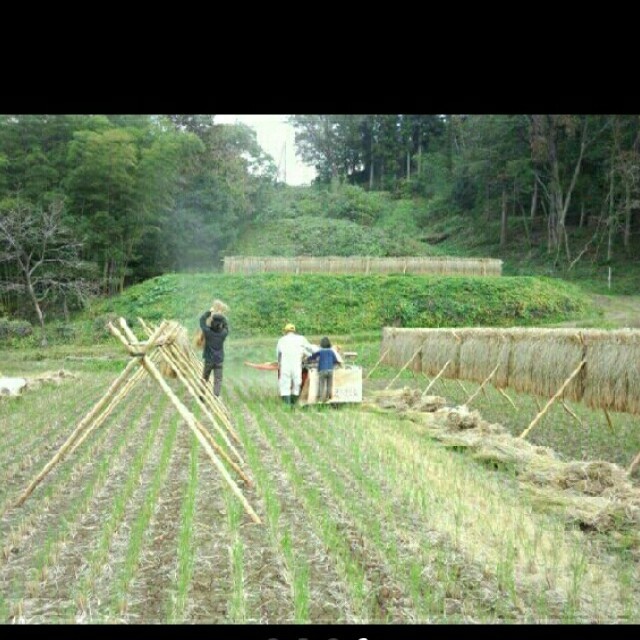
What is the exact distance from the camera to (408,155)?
78.0ft

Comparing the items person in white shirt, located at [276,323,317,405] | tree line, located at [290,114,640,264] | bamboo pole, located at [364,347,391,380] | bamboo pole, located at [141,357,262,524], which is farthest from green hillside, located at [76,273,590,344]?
bamboo pole, located at [141,357,262,524]

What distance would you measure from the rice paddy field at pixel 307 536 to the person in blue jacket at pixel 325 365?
1316mm

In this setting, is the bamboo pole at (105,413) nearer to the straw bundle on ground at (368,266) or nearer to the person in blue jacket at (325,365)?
the person in blue jacket at (325,365)

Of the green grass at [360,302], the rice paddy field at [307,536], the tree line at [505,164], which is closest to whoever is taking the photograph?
the rice paddy field at [307,536]

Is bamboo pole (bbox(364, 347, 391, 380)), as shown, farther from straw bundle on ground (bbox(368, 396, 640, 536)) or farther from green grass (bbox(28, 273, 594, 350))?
straw bundle on ground (bbox(368, 396, 640, 536))

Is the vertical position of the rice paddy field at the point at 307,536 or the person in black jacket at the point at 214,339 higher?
the person in black jacket at the point at 214,339

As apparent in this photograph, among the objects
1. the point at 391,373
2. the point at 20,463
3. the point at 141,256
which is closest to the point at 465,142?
the point at 391,373

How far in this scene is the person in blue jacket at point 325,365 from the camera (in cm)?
725

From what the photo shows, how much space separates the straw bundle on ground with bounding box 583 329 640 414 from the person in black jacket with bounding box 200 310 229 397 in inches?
139

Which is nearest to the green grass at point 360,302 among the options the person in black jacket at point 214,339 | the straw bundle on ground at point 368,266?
the straw bundle on ground at point 368,266

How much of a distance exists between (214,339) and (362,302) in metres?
4.28

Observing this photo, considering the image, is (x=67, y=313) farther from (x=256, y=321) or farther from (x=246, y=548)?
(x=246, y=548)

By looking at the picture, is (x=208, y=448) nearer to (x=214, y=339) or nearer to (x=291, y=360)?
(x=214, y=339)

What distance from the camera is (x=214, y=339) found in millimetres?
6789
